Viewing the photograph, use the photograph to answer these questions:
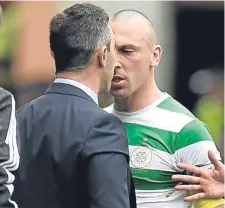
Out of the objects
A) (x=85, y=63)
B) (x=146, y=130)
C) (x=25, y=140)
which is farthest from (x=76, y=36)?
(x=146, y=130)

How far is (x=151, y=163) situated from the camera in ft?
13.4

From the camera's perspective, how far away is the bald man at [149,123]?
4.04 meters

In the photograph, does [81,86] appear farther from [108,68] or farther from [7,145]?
[7,145]

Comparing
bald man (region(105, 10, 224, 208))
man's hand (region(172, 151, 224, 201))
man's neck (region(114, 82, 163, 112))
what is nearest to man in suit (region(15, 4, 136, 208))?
man's hand (region(172, 151, 224, 201))

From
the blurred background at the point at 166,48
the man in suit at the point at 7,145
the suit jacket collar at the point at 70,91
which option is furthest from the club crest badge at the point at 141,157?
the blurred background at the point at 166,48

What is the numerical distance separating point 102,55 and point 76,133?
0.35 meters

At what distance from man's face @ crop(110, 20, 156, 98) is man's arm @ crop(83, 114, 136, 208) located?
75cm

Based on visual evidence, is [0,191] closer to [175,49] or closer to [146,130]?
[146,130]

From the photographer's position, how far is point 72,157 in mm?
3391

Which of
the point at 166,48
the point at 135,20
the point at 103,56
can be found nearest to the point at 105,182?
the point at 103,56

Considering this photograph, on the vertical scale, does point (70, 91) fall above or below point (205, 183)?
above

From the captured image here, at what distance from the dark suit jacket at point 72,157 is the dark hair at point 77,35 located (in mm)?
116

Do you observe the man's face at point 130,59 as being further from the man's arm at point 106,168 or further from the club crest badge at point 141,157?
the man's arm at point 106,168

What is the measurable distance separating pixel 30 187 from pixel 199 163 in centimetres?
87
